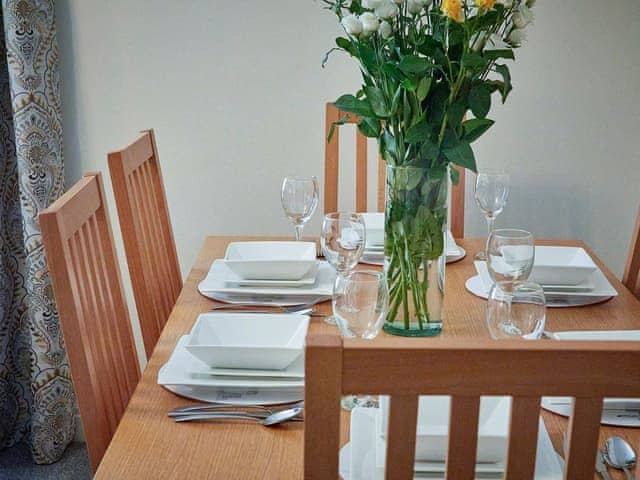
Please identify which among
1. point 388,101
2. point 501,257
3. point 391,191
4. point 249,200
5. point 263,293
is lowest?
point 249,200

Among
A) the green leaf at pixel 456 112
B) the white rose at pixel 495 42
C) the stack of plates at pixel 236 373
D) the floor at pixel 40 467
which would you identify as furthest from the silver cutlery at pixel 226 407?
the floor at pixel 40 467

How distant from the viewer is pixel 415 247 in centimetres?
149

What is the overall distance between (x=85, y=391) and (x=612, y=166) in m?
2.05

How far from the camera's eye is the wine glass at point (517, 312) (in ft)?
4.13

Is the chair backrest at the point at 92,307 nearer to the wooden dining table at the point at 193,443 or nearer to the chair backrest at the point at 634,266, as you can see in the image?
the wooden dining table at the point at 193,443

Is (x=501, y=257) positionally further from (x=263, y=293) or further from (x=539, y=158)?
(x=539, y=158)

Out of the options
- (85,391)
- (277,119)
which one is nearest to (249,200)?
(277,119)

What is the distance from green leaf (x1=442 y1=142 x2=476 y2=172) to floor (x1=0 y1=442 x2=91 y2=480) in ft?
5.78

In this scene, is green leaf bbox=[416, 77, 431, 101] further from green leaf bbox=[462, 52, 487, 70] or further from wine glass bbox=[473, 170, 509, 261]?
wine glass bbox=[473, 170, 509, 261]

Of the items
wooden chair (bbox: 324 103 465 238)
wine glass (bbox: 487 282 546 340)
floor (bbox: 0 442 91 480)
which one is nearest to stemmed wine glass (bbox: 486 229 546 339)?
wine glass (bbox: 487 282 546 340)

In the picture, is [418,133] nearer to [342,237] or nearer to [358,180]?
[342,237]

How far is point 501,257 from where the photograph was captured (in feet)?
5.20

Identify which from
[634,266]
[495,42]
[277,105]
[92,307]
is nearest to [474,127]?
[495,42]

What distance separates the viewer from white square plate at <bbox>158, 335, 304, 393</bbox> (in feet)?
4.39
